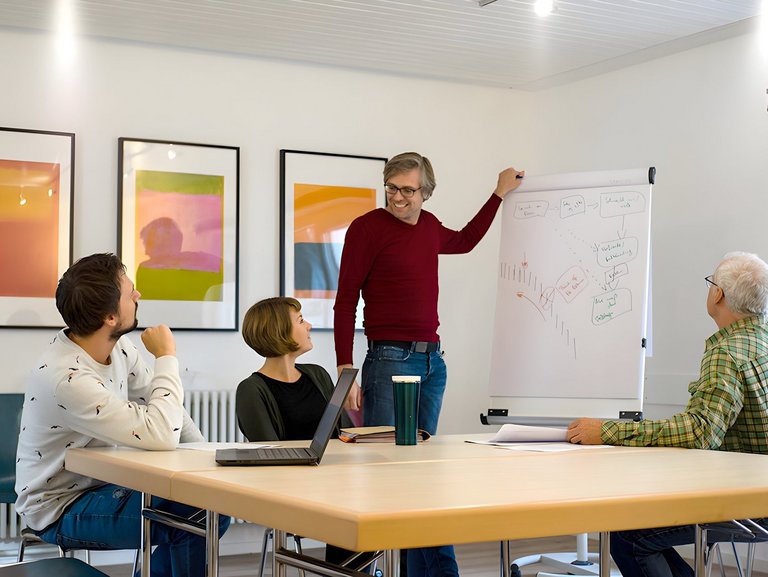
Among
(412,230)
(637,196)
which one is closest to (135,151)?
(412,230)

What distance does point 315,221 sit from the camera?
5184mm

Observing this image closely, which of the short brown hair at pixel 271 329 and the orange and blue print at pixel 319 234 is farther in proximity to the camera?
the orange and blue print at pixel 319 234

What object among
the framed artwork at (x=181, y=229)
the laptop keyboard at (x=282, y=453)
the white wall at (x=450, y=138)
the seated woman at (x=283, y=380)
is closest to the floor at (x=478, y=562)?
the white wall at (x=450, y=138)

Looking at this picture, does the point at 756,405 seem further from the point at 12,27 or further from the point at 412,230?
the point at 12,27

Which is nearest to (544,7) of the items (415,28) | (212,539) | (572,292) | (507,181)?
(415,28)

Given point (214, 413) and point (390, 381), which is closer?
point (390, 381)

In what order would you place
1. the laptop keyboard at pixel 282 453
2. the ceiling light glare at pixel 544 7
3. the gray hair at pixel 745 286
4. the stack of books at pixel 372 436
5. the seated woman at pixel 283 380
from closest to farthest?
1. the laptop keyboard at pixel 282 453
2. the stack of books at pixel 372 436
3. the gray hair at pixel 745 286
4. the seated woman at pixel 283 380
5. the ceiling light glare at pixel 544 7

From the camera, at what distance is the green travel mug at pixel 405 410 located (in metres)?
2.35

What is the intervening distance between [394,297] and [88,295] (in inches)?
53.8

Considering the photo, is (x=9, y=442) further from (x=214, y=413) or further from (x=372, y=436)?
(x=372, y=436)

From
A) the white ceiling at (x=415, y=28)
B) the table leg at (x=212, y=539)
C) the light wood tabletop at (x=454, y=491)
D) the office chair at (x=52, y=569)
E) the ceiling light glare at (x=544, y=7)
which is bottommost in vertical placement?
the office chair at (x=52, y=569)

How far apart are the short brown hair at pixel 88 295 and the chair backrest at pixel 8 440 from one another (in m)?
1.75

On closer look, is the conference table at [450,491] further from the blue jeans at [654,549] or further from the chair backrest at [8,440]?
the chair backrest at [8,440]

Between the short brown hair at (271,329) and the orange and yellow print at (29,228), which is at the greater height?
the orange and yellow print at (29,228)
